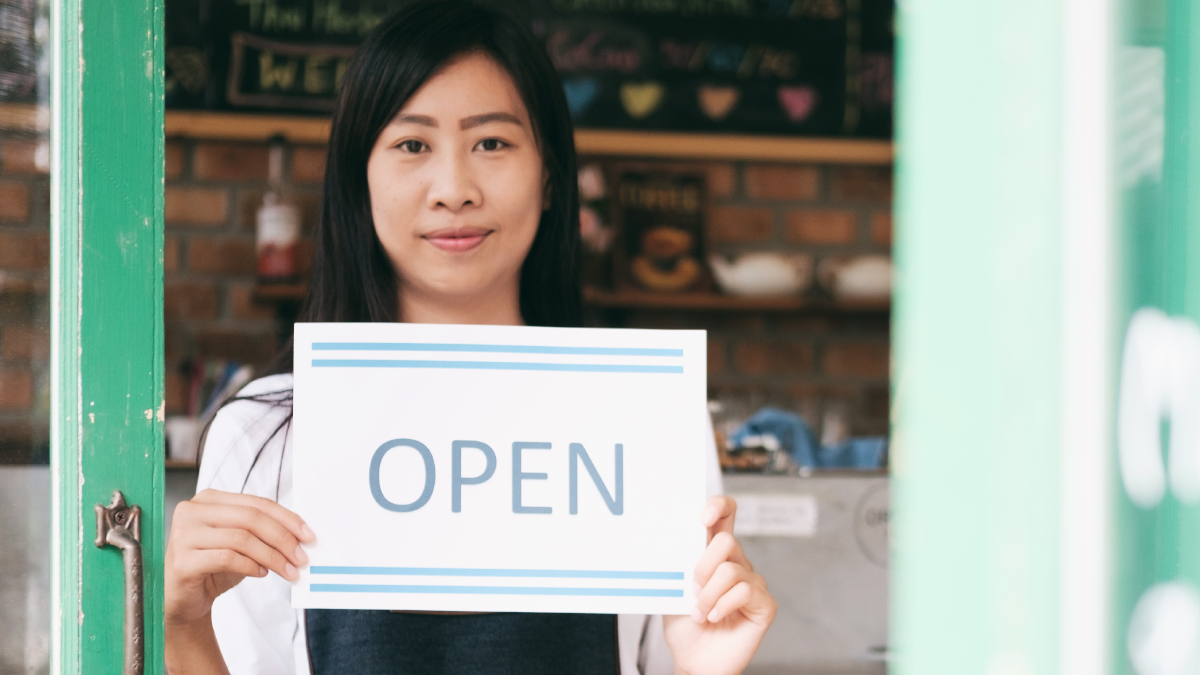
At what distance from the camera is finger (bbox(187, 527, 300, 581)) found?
854mm

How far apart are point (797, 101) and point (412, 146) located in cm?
252

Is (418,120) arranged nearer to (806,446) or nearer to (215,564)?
(215,564)

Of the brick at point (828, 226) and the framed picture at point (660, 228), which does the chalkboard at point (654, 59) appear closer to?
the framed picture at point (660, 228)

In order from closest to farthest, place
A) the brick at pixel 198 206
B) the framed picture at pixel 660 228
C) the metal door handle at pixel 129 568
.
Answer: the metal door handle at pixel 129 568, the brick at pixel 198 206, the framed picture at pixel 660 228

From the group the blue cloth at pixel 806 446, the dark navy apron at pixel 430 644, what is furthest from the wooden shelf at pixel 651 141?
the dark navy apron at pixel 430 644

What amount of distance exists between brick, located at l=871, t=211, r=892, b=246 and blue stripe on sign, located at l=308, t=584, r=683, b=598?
9.50 ft

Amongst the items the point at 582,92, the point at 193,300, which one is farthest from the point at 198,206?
the point at 582,92

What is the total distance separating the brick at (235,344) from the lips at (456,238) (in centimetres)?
239

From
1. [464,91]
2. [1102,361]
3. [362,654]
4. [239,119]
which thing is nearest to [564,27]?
[239,119]

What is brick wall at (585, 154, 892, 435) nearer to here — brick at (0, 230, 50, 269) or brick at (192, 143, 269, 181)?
brick at (192, 143, 269, 181)

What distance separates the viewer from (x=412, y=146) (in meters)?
1.04

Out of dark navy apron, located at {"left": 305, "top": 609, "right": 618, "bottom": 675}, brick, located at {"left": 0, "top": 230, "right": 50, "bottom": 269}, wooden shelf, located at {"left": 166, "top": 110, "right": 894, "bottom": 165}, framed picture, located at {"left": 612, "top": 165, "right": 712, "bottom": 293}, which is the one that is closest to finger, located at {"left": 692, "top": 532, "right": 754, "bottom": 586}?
dark navy apron, located at {"left": 305, "top": 609, "right": 618, "bottom": 675}

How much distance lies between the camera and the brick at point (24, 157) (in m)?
0.86

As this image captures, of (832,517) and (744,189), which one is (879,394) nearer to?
(744,189)
